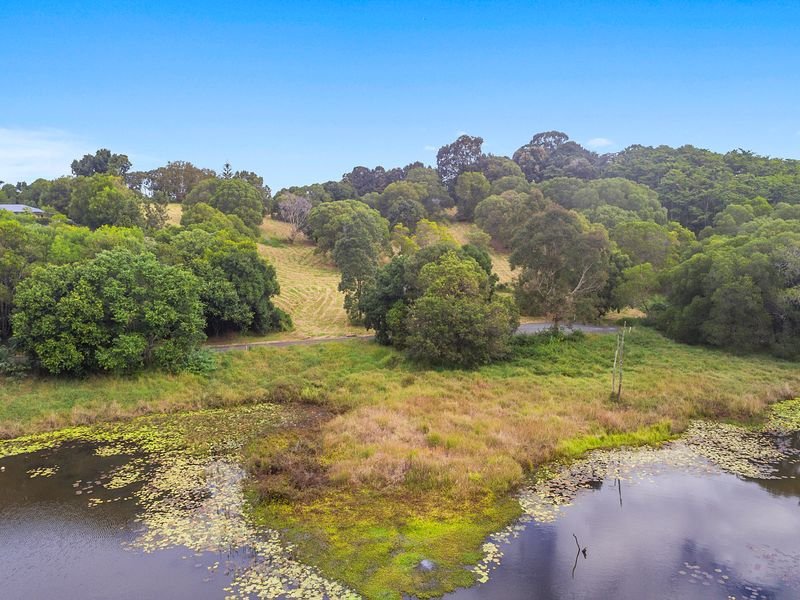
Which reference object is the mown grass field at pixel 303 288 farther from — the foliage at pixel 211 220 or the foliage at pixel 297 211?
the foliage at pixel 211 220

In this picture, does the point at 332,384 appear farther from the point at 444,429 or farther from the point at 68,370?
the point at 68,370

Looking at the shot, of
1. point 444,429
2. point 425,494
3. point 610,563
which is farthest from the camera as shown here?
point 444,429

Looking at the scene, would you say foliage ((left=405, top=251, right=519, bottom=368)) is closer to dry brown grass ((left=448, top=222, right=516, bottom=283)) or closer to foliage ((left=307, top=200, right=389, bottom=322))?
foliage ((left=307, top=200, right=389, bottom=322))

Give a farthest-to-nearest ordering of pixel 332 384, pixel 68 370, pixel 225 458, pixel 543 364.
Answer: pixel 543 364
pixel 332 384
pixel 68 370
pixel 225 458

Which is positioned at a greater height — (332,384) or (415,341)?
(415,341)

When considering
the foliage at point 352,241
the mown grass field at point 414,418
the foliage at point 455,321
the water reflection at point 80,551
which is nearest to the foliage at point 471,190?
the foliage at point 352,241

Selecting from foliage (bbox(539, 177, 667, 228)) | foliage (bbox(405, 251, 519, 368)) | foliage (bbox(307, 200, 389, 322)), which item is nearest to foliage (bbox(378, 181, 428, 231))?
foliage (bbox(307, 200, 389, 322))

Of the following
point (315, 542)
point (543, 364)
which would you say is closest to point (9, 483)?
point (315, 542)

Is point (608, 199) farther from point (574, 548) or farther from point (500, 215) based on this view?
point (574, 548)
